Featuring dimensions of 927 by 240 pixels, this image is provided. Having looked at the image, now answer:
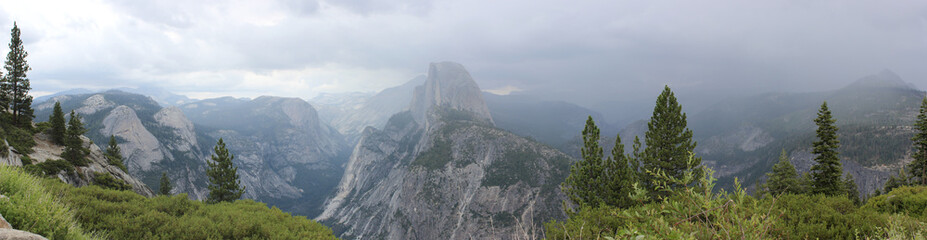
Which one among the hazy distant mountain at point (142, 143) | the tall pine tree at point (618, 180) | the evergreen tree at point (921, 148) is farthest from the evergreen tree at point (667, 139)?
the hazy distant mountain at point (142, 143)

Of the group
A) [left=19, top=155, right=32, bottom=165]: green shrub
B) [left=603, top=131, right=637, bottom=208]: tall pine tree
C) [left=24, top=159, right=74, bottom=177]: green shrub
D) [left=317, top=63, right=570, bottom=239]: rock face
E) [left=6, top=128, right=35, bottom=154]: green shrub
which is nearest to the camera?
[left=24, top=159, right=74, bottom=177]: green shrub

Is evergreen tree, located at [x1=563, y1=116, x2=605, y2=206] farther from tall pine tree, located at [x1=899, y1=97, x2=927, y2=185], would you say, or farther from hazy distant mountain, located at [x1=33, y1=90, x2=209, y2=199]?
hazy distant mountain, located at [x1=33, y1=90, x2=209, y2=199]

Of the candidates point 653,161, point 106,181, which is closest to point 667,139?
point 653,161

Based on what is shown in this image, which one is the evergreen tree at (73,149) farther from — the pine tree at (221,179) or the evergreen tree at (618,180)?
the evergreen tree at (618,180)

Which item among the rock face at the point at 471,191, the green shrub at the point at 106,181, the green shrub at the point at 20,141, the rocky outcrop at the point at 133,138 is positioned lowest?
the rock face at the point at 471,191

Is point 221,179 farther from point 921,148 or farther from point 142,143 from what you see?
point 142,143

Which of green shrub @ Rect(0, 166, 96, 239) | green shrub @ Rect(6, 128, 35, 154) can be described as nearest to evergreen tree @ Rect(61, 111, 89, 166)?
green shrub @ Rect(6, 128, 35, 154)
